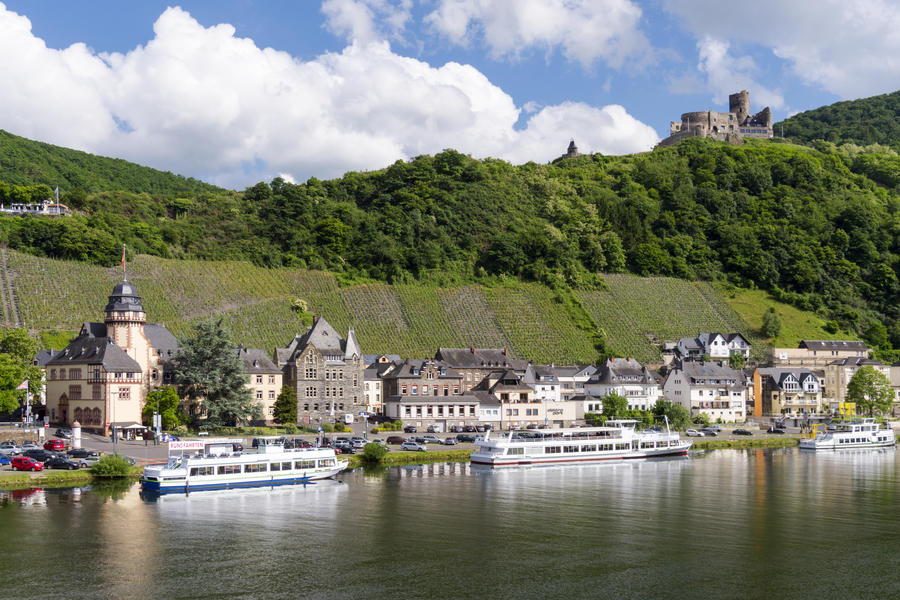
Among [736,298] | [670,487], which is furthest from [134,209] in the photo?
[670,487]

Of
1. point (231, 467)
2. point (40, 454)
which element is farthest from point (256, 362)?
point (231, 467)

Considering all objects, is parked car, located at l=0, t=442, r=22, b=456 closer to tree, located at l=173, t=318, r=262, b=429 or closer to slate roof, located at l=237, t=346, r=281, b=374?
tree, located at l=173, t=318, r=262, b=429

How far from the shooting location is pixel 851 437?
284ft

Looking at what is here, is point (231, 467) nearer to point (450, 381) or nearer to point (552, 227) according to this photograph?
point (450, 381)

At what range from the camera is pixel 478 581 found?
3288 cm

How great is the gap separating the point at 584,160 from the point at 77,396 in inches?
5139

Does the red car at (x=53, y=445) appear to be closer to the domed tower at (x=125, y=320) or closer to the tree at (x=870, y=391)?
the domed tower at (x=125, y=320)

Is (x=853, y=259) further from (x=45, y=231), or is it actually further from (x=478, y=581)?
(x=478, y=581)

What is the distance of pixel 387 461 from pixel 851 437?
45.3 meters

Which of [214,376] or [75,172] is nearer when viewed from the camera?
[214,376]

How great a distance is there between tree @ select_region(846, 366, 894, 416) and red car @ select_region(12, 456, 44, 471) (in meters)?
84.3

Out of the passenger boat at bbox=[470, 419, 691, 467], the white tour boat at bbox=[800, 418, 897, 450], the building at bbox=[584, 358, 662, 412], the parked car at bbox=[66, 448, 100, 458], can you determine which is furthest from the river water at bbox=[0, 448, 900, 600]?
the building at bbox=[584, 358, 662, 412]

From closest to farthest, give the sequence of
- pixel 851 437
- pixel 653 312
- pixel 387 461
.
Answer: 1. pixel 387 461
2. pixel 851 437
3. pixel 653 312

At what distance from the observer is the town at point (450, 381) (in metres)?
73.8
